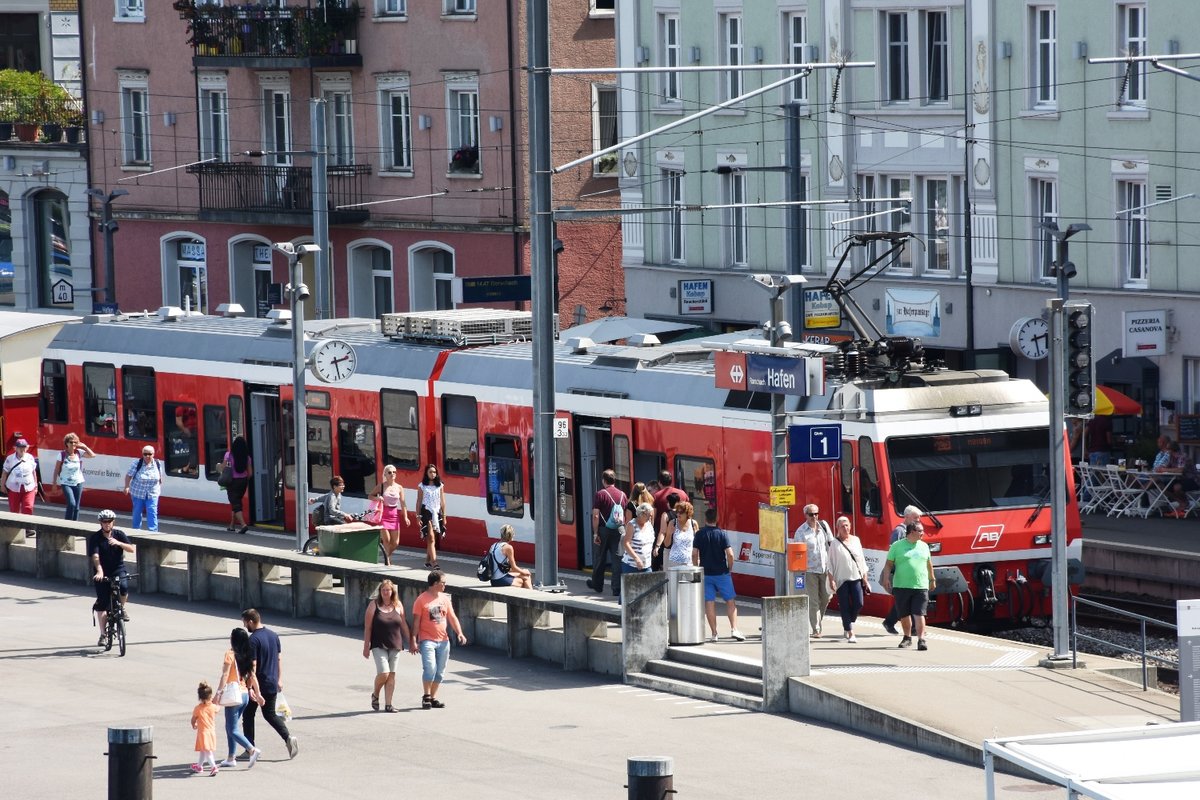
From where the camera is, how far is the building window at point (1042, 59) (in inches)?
1560

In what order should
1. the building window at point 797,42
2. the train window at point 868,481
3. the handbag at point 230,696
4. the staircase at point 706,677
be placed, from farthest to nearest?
the building window at point 797,42 → the train window at point 868,481 → the staircase at point 706,677 → the handbag at point 230,696

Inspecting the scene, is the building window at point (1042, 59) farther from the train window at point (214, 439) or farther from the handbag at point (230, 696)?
the handbag at point (230, 696)

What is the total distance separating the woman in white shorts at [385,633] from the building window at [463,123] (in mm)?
29822

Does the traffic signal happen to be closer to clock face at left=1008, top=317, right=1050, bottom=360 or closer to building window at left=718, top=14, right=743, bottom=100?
clock face at left=1008, top=317, right=1050, bottom=360

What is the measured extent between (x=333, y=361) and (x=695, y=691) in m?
10.2

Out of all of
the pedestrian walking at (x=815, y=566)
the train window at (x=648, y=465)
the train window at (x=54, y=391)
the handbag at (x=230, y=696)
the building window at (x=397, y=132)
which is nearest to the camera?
the handbag at (x=230, y=696)

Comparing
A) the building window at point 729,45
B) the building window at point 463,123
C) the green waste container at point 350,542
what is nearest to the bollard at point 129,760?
the green waste container at point 350,542

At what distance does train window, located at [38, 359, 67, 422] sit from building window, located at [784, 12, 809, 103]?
15107 mm

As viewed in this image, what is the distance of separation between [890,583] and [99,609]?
7.86 metres

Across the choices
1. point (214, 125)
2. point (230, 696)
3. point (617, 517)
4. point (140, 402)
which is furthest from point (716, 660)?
point (214, 125)

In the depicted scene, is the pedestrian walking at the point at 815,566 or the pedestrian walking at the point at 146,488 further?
the pedestrian walking at the point at 146,488

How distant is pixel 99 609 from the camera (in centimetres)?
2341

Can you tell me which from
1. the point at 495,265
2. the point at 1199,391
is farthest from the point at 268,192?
the point at 1199,391

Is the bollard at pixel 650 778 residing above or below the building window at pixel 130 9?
below
